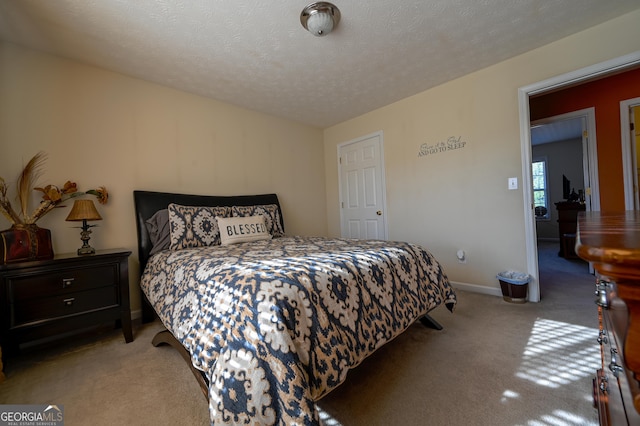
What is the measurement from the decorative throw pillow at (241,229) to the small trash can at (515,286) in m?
2.44

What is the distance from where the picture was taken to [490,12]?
1.94 m

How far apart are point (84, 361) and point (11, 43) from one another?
2571 millimetres

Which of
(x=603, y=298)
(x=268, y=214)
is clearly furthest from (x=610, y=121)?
(x=268, y=214)

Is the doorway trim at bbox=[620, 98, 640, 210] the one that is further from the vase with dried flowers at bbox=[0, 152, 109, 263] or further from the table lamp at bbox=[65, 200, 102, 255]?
the vase with dried flowers at bbox=[0, 152, 109, 263]

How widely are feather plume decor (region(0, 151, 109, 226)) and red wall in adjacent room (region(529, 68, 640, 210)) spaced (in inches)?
228

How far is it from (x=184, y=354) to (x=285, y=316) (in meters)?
0.79

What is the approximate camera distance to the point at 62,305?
1.80m

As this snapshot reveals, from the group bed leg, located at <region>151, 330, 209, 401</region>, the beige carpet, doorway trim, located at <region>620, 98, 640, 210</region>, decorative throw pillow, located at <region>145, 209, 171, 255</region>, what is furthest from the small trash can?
decorative throw pillow, located at <region>145, 209, 171, 255</region>

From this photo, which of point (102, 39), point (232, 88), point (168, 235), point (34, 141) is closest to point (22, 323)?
point (168, 235)

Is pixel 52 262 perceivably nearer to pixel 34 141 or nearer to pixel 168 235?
pixel 168 235

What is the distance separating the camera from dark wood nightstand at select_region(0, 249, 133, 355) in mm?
1640

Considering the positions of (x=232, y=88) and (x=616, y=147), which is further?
(x=616, y=147)

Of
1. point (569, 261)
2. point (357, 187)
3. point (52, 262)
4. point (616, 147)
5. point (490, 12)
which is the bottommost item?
point (569, 261)

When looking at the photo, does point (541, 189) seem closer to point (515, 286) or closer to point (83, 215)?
point (515, 286)
